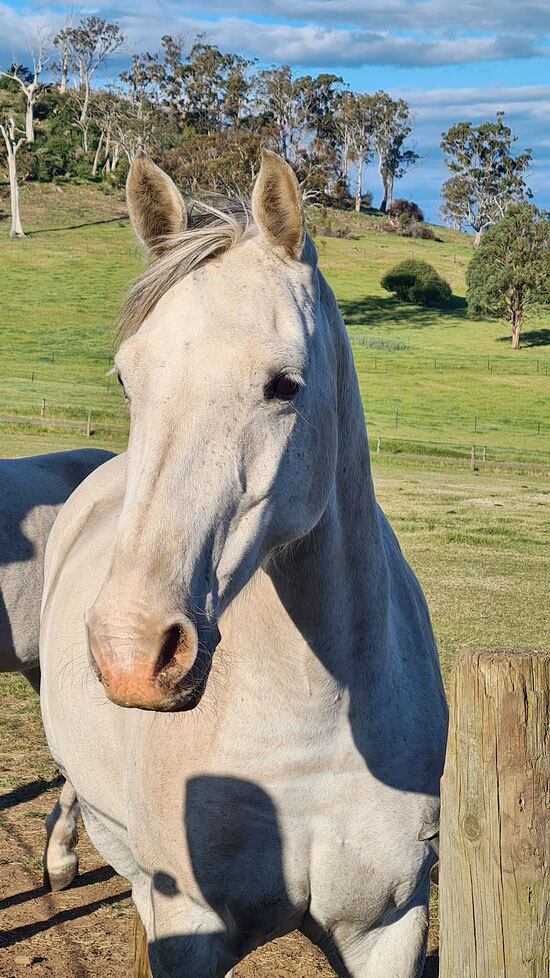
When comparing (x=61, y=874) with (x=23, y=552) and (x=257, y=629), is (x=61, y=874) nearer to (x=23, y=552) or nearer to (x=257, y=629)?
(x=23, y=552)

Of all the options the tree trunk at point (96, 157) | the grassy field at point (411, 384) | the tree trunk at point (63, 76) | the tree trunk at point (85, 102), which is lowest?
the grassy field at point (411, 384)

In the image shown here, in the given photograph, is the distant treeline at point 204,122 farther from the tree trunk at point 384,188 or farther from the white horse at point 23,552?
the white horse at point 23,552

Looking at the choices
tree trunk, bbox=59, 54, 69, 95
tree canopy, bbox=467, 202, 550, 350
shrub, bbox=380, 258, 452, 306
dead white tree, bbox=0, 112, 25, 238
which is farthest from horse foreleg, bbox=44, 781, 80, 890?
tree trunk, bbox=59, 54, 69, 95

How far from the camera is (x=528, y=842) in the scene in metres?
1.86

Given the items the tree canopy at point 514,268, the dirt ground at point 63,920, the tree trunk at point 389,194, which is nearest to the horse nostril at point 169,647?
the dirt ground at point 63,920

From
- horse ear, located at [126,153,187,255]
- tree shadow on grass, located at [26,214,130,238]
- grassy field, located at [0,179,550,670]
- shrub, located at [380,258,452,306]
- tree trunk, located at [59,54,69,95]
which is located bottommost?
grassy field, located at [0,179,550,670]

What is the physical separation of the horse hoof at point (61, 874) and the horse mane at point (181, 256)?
3.25m

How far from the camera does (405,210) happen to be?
89688 millimetres

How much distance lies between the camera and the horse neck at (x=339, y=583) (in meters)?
2.47

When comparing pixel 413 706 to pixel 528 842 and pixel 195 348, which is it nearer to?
pixel 528 842

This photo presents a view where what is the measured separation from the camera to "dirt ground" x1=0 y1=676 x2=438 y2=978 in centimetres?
402

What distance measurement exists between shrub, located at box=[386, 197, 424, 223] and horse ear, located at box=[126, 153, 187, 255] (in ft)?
290

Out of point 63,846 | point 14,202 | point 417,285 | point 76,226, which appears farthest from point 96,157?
point 63,846

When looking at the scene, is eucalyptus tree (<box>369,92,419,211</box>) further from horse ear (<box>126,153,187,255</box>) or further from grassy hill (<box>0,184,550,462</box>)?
horse ear (<box>126,153,187,255</box>)
